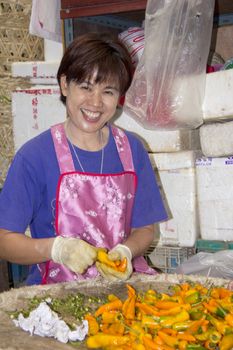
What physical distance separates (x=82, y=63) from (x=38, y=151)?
0.28m

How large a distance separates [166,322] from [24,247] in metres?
0.48

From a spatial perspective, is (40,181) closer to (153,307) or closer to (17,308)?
(17,308)

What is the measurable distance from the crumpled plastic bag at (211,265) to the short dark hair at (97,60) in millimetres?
838

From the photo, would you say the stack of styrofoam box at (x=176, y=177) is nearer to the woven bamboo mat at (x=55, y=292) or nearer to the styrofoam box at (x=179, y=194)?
the styrofoam box at (x=179, y=194)

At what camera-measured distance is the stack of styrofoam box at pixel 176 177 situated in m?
2.39

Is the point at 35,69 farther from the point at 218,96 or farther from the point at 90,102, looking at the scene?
the point at 90,102

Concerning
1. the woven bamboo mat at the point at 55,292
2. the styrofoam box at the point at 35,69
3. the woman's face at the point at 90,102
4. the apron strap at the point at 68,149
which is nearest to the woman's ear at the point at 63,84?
the woman's face at the point at 90,102

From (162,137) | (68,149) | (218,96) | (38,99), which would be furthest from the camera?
(38,99)

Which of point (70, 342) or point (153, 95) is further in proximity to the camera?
point (153, 95)

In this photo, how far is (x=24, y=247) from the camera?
1584 millimetres

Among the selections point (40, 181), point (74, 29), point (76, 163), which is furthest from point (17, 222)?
point (74, 29)

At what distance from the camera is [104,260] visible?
1.50m

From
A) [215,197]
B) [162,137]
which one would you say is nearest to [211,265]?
[215,197]

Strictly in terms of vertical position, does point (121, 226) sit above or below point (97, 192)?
below
